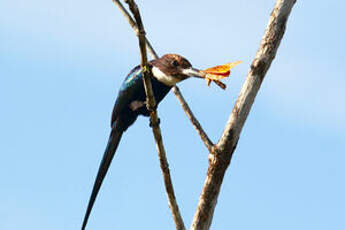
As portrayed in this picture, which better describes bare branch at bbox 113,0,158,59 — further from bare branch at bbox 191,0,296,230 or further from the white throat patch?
bare branch at bbox 191,0,296,230

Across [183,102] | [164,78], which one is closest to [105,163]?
[164,78]

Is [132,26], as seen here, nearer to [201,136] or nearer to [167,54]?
[167,54]

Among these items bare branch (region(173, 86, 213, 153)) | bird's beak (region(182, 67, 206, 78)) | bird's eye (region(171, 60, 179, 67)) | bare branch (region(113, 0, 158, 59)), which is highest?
bare branch (region(113, 0, 158, 59))

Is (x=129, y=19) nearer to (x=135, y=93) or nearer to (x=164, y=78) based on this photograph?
(x=164, y=78)

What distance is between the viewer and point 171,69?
550cm

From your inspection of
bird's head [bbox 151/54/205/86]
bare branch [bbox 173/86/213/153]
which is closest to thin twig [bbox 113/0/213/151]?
bare branch [bbox 173/86/213/153]

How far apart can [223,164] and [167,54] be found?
2.14 metres

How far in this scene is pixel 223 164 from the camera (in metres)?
3.87

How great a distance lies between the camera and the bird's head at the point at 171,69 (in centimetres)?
549

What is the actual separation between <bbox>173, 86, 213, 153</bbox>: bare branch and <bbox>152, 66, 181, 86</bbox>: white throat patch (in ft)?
0.64

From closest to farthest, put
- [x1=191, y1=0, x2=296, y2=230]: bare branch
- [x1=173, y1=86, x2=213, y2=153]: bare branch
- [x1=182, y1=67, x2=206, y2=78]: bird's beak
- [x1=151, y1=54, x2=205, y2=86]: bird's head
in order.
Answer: [x1=191, y1=0, x2=296, y2=230]: bare branch
[x1=173, y1=86, x2=213, y2=153]: bare branch
[x1=182, y1=67, x2=206, y2=78]: bird's beak
[x1=151, y1=54, x2=205, y2=86]: bird's head

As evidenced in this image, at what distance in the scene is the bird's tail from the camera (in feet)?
18.1

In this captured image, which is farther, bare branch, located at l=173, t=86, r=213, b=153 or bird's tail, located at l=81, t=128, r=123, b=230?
bird's tail, located at l=81, t=128, r=123, b=230

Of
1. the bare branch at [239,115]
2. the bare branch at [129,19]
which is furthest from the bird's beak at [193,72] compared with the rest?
the bare branch at [239,115]
